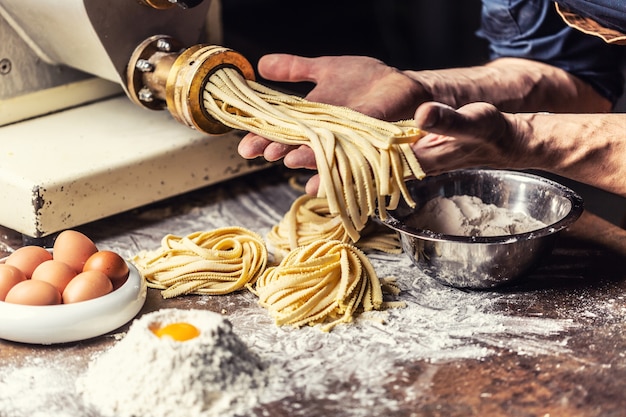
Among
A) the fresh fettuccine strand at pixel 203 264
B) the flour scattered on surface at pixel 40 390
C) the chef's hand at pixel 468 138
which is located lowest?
the flour scattered on surface at pixel 40 390

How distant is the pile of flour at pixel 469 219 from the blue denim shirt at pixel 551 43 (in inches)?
24.7

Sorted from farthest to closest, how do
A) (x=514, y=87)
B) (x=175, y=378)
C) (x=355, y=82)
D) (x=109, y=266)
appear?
1. (x=514, y=87)
2. (x=355, y=82)
3. (x=109, y=266)
4. (x=175, y=378)

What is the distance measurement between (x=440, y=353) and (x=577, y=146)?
1.97ft

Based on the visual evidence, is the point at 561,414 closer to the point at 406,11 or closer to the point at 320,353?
the point at 320,353

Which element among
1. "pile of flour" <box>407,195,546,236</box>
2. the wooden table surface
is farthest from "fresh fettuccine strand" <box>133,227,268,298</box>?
"pile of flour" <box>407,195,546,236</box>

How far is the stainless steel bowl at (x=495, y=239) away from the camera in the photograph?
187cm

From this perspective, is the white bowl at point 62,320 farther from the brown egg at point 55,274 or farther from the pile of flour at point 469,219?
the pile of flour at point 469,219

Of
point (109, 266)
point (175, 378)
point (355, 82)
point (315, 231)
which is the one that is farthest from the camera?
point (355, 82)

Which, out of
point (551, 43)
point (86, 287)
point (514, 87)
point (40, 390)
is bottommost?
point (40, 390)

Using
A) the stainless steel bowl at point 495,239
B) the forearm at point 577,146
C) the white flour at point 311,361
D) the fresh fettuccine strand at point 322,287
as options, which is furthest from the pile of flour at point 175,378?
the forearm at point 577,146

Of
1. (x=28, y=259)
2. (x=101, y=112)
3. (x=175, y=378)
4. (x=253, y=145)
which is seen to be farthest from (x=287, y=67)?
(x=175, y=378)

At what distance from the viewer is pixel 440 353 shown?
172 cm

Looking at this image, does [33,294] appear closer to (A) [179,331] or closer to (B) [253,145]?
(A) [179,331]

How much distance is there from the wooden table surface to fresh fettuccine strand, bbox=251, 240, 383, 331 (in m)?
0.03
